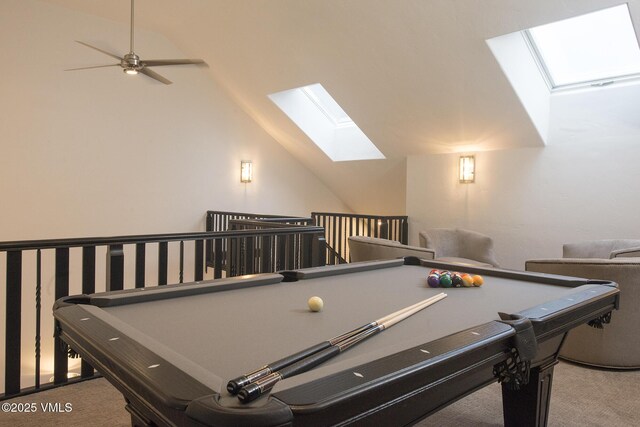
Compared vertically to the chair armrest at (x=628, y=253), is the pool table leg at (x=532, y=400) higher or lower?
lower

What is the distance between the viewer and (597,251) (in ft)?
13.5

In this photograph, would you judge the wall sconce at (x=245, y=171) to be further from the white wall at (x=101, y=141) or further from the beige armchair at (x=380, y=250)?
the beige armchair at (x=380, y=250)

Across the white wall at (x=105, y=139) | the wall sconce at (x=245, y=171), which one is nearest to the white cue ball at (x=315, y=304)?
the white wall at (x=105, y=139)

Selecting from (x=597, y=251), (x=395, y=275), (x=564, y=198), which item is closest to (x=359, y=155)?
(x=564, y=198)

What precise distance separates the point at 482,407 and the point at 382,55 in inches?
145

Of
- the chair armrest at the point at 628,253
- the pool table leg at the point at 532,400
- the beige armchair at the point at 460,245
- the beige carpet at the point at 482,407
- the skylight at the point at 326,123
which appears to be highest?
the skylight at the point at 326,123

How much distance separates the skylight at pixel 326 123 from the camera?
6801 mm

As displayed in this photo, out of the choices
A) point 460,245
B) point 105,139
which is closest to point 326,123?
point 460,245

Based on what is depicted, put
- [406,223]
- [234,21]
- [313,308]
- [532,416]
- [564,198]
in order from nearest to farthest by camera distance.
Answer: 1. [313,308]
2. [532,416]
3. [564,198]
4. [234,21]
5. [406,223]

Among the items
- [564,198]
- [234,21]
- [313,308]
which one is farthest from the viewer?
[234,21]

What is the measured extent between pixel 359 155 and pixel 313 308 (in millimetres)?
5658

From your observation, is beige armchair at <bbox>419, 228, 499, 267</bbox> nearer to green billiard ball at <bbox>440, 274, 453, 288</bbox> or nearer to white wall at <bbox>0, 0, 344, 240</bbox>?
green billiard ball at <bbox>440, 274, 453, 288</bbox>

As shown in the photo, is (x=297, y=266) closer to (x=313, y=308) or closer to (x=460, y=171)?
(x=313, y=308)

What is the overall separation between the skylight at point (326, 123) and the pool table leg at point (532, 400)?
5055 mm
